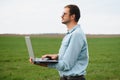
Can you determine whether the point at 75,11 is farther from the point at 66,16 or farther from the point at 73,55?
the point at 73,55

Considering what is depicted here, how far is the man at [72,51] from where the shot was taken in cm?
433

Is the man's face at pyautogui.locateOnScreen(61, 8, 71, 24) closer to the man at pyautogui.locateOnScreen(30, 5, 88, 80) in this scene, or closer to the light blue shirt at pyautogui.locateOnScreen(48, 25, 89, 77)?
the man at pyautogui.locateOnScreen(30, 5, 88, 80)

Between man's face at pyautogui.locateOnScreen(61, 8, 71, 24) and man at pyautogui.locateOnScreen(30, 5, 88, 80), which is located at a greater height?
man's face at pyautogui.locateOnScreen(61, 8, 71, 24)

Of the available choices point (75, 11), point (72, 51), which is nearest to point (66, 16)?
point (75, 11)

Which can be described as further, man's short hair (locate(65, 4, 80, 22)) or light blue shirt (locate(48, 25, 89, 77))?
man's short hair (locate(65, 4, 80, 22))

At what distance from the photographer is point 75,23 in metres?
4.57

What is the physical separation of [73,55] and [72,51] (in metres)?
0.05

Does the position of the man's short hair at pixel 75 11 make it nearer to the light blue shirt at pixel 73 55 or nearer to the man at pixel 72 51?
the man at pixel 72 51

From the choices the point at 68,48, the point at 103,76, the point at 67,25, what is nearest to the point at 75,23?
the point at 67,25

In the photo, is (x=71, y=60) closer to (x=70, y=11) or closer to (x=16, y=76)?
(x=70, y=11)

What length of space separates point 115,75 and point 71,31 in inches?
382

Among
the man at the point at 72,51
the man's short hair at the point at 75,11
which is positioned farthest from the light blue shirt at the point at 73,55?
the man's short hair at the point at 75,11

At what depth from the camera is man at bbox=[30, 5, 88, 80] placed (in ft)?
14.2

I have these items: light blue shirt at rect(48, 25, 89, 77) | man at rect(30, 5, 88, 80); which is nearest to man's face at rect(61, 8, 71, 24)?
man at rect(30, 5, 88, 80)
